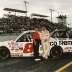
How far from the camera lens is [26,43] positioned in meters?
18.1

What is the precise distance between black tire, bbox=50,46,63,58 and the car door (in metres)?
1.07

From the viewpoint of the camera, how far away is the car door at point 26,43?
59.4 feet

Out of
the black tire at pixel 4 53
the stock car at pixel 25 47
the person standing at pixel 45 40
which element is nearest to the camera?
the person standing at pixel 45 40

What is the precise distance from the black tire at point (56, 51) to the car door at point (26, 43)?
3.53 ft

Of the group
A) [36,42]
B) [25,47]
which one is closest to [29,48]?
[25,47]

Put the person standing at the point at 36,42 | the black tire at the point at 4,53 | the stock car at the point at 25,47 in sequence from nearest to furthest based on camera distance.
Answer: the person standing at the point at 36,42, the black tire at the point at 4,53, the stock car at the point at 25,47

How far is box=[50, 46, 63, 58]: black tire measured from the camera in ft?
59.4

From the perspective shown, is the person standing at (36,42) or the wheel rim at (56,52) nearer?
the person standing at (36,42)

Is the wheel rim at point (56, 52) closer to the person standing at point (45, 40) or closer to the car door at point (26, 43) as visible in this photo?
the person standing at point (45, 40)

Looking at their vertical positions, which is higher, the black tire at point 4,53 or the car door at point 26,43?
the car door at point 26,43

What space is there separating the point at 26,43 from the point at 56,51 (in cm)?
159

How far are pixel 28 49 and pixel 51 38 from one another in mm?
1403

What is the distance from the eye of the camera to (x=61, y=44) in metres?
18.4

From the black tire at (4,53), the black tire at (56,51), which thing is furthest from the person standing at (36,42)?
the black tire at (4,53)
